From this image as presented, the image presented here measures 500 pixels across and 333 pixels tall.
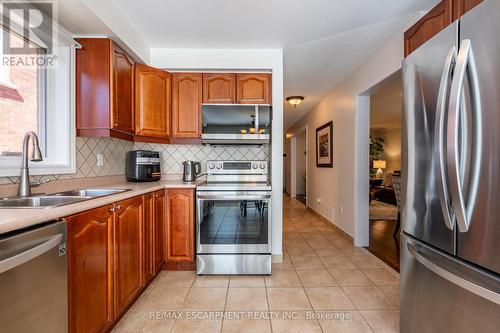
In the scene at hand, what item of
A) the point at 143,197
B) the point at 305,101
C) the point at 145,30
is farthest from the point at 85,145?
the point at 305,101

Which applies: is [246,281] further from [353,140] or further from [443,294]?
[353,140]

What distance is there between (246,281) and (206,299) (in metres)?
0.43

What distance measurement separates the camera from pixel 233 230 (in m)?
2.35

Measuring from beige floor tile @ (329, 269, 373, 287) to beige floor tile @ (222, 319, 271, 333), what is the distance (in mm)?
913

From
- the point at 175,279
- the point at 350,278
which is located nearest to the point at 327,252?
the point at 350,278

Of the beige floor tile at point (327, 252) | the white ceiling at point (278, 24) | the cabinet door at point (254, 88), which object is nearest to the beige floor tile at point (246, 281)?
the beige floor tile at point (327, 252)

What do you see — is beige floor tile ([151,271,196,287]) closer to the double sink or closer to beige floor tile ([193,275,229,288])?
beige floor tile ([193,275,229,288])

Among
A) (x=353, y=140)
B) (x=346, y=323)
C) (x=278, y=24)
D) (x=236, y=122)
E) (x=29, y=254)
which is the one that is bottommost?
(x=346, y=323)

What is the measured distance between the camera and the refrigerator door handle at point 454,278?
0.86 metres

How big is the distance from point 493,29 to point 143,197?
7.05ft

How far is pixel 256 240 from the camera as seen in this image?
235 centimetres

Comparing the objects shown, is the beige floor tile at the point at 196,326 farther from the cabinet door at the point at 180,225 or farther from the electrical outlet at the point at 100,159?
the electrical outlet at the point at 100,159

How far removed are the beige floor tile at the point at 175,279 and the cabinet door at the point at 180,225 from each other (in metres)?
0.14

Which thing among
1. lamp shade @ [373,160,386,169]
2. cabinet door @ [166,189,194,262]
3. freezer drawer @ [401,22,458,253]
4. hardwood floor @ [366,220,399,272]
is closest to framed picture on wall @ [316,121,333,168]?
hardwood floor @ [366,220,399,272]
